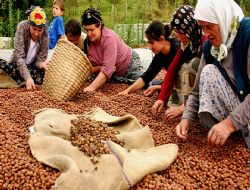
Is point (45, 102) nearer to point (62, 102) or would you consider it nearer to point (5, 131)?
point (62, 102)

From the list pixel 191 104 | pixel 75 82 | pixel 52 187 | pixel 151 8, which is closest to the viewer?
pixel 52 187

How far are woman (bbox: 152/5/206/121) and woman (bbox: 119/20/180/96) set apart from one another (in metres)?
0.25

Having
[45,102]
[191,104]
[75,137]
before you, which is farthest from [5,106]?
[191,104]

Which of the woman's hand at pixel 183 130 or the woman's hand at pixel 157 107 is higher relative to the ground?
the woman's hand at pixel 183 130

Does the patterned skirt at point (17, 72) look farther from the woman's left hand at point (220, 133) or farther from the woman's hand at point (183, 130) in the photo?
the woman's left hand at point (220, 133)

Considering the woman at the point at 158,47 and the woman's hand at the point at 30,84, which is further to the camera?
Answer: the woman's hand at the point at 30,84

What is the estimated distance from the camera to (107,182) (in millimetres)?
2564

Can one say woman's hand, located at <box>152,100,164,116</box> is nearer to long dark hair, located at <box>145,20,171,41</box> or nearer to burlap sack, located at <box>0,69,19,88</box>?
long dark hair, located at <box>145,20,171,41</box>

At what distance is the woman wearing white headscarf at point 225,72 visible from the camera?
9.92 feet

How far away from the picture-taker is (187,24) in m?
3.80

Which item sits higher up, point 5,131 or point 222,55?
point 222,55

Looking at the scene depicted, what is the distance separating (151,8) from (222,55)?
20.9 ft

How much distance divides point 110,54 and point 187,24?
1.44 m

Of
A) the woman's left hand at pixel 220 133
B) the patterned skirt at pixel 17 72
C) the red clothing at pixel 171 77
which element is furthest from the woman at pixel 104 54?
the woman's left hand at pixel 220 133
